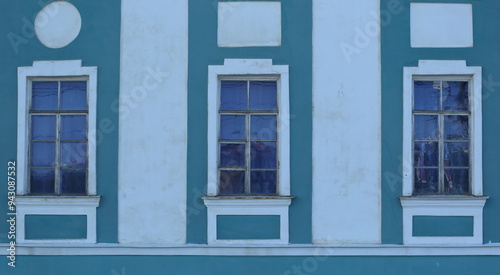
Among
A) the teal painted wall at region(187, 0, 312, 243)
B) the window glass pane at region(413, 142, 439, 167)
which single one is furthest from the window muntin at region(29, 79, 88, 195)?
the window glass pane at region(413, 142, 439, 167)

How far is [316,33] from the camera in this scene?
7609mm

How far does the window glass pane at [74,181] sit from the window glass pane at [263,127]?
7.68ft

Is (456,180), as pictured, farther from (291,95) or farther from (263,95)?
(263,95)

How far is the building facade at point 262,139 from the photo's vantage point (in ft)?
24.6

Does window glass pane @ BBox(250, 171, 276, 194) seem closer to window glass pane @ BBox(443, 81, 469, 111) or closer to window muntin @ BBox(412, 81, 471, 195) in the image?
window muntin @ BBox(412, 81, 471, 195)

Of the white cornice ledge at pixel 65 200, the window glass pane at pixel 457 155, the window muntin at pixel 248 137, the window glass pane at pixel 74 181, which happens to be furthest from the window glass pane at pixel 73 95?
the window glass pane at pixel 457 155

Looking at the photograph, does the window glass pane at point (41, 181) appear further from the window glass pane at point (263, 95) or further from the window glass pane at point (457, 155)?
the window glass pane at point (457, 155)

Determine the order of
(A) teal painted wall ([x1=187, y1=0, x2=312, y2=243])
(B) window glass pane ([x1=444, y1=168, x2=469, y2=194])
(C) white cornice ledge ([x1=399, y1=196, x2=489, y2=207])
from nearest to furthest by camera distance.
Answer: (C) white cornice ledge ([x1=399, y1=196, x2=489, y2=207]) → (A) teal painted wall ([x1=187, y1=0, x2=312, y2=243]) → (B) window glass pane ([x1=444, y1=168, x2=469, y2=194])

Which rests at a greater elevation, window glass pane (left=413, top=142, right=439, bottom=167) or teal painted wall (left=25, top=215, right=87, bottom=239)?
window glass pane (left=413, top=142, right=439, bottom=167)

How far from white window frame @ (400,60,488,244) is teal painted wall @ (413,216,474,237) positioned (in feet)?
0.17

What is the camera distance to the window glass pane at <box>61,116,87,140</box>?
778 centimetres

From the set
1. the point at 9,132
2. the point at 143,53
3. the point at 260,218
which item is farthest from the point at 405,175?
the point at 9,132

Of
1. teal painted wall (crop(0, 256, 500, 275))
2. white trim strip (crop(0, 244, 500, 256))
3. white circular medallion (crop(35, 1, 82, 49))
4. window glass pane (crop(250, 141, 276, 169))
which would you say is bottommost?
teal painted wall (crop(0, 256, 500, 275))

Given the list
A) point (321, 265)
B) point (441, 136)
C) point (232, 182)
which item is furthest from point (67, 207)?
point (441, 136)
